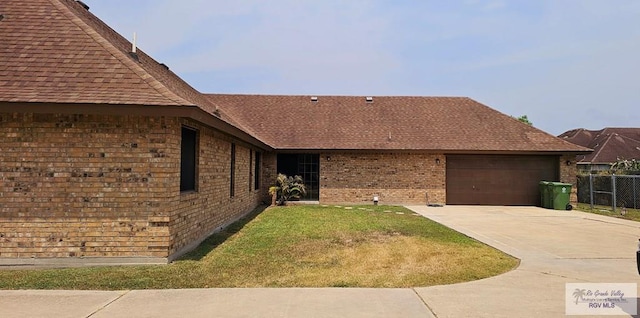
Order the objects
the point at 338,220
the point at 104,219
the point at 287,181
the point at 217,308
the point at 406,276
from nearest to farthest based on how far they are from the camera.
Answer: the point at 217,308 → the point at 406,276 → the point at 104,219 → the point at 338,220 → the point at 287,181

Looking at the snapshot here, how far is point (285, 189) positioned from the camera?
59.8 feet

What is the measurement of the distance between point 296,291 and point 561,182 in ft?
61.3

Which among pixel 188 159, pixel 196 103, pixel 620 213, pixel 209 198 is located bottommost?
pixel 620 213

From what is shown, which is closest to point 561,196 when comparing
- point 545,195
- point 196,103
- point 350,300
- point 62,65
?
point 545,195

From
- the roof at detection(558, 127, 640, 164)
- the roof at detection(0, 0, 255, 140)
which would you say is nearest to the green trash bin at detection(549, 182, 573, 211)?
the roof at detection(558, 127, 640, 164)

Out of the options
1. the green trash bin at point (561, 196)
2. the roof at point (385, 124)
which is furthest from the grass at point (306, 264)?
the green trash bin at point (561, 196)

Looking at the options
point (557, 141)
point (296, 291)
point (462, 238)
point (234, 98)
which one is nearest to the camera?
point (296, 291)

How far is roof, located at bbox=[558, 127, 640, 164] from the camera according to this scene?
3206cm

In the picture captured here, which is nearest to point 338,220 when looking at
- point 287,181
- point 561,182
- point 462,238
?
point 462,238

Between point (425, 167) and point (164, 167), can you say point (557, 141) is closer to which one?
point (425, 167)

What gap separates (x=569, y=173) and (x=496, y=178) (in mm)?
3527

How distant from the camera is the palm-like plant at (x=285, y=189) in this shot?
18.2 m

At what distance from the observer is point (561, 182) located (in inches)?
759

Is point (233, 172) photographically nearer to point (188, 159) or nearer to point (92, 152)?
point (188, 159)
